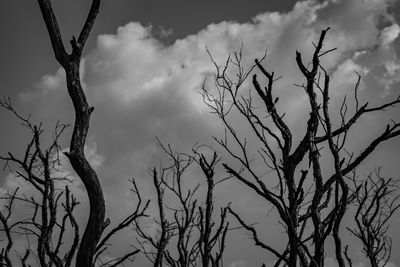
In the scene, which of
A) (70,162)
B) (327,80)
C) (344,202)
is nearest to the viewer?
(344,202)

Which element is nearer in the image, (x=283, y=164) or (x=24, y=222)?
(x=283, y=164)

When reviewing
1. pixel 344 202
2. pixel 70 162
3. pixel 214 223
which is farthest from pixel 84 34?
pixel 214 223

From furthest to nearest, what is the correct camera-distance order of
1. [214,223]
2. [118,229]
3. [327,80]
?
[214,223], [118,229], [327,80]

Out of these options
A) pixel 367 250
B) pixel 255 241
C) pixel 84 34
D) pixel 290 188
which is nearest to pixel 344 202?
pixel 290 188

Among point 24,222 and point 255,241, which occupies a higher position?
point 24,222

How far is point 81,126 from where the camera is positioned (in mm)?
4812

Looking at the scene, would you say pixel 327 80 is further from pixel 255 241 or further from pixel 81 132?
pixel 81 132

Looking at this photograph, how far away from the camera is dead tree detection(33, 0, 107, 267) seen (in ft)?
15.0

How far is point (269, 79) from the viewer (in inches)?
149

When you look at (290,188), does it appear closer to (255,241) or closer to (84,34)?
(255,241)

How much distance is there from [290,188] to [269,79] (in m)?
1.04

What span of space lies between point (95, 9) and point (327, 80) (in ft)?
12.3

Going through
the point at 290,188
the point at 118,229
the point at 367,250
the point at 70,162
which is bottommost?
the point at 290,188

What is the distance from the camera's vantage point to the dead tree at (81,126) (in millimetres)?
4566
